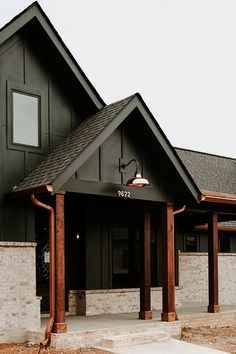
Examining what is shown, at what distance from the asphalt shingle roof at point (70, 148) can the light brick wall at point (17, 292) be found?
1.31 metres

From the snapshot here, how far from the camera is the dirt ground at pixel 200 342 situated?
11586 mm

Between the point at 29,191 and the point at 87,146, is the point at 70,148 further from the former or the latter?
the point at 29,191

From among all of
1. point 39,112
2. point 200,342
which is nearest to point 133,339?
point 200,342

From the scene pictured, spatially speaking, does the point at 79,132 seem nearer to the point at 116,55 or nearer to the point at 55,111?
the point at 55,111

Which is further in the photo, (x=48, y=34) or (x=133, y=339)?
(x=48, y=34)

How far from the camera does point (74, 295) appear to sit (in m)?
16.0

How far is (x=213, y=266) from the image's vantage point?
56.2 feet

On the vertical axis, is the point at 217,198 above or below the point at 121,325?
above

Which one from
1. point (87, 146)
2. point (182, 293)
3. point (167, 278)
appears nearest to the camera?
point (87, 146)

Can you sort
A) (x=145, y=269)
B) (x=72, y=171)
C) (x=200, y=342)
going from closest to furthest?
(x=72, y=171), (x=200, y=342), (x=145, y=269)

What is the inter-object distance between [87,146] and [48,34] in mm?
3199

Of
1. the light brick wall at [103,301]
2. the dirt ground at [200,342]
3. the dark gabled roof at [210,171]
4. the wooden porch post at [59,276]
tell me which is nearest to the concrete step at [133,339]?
the dirt ground at [200,342]

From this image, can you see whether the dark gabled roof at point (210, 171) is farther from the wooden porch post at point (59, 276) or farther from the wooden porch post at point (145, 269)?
the wooden porch post at point (59, 276)

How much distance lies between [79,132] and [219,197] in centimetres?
433
